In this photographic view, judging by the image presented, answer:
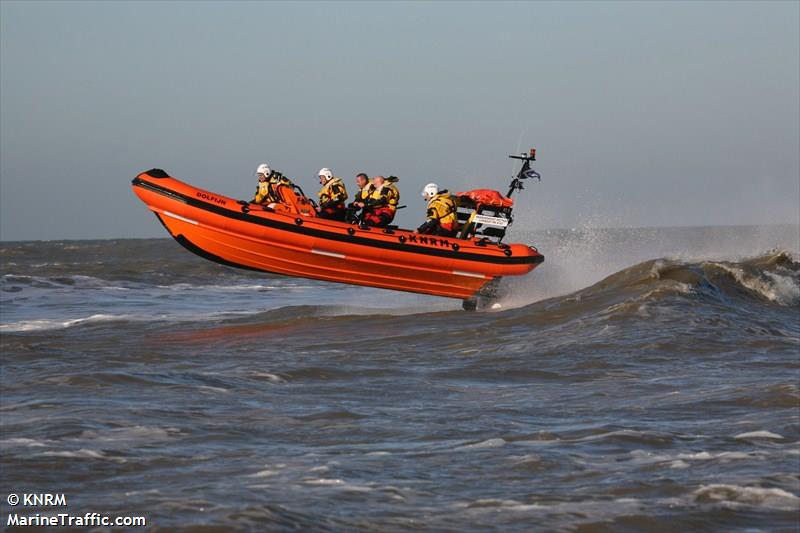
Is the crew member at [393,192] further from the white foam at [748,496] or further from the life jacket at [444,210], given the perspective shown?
the white foam at [748,496]

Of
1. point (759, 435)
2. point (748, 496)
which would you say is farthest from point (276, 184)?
point (748, 496)

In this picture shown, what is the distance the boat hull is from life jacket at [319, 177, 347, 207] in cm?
50

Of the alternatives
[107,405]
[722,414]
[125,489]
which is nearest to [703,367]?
[722,414]

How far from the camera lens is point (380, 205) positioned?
14625 mm

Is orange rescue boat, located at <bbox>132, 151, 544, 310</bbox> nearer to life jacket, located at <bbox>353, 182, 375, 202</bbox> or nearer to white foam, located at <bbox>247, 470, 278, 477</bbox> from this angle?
life jacket, located at <bbox>353, 182, 375, 202</bbox>

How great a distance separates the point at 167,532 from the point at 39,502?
0.89 m

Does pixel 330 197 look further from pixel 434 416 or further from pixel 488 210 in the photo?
pixel 434 416

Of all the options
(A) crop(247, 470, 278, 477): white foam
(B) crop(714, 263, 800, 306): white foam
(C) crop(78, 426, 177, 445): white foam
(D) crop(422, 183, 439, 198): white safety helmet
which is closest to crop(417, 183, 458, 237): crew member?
(D) crop(422, 183, 439, 198): white safety helmet

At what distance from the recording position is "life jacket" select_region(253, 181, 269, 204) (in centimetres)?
1466

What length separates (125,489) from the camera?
570 cm

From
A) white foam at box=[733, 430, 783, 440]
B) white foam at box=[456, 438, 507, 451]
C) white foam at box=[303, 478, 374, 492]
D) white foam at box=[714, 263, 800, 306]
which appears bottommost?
white foam at box=[303, 478, 374, 492]

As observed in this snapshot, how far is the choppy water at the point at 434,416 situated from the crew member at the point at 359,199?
1443mm

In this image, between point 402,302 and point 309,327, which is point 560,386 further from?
point 402,302

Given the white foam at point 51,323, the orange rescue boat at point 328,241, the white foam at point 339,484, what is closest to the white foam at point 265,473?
the white foam at point 339,484
